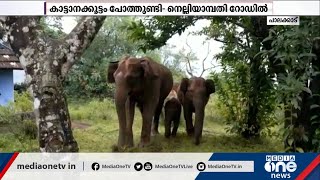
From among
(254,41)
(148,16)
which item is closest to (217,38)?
(254,41)

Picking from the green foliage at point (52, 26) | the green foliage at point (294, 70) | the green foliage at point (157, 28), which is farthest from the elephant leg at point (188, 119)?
the green foliage at point (52, 26)

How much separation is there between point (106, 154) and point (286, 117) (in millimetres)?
1162

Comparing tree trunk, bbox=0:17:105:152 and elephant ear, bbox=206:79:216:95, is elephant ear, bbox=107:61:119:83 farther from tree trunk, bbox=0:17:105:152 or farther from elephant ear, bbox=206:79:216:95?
elephant ear, bbox=206:79:216:95

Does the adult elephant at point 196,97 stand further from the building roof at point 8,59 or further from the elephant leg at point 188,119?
the building roof at point 8,59

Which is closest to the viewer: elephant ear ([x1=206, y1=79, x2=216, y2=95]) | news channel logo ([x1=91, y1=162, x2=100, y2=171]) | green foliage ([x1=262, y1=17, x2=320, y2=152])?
green foliage ([x1=262, y1=17, x2=320, y2=152])

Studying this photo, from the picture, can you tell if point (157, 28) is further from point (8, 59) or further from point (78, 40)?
point (8, 59)

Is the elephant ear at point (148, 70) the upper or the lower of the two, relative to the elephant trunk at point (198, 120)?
upper

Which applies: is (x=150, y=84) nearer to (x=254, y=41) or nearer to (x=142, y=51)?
(x=142, y=51)

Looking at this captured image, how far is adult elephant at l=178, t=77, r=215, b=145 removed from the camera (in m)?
3.22

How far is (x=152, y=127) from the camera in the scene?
126 inches

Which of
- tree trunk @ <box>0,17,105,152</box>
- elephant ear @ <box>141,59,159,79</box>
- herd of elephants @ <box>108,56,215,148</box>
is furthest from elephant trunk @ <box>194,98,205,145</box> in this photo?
tree trunk @ <box>0,17,105,152</box>

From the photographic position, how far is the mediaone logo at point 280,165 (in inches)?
121

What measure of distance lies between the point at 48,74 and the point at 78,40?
0.94 feet

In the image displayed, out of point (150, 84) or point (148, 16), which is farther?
point (150, 84)
